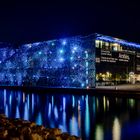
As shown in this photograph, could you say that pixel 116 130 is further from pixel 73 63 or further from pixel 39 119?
pixel 73 63

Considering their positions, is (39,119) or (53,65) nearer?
(39,119)

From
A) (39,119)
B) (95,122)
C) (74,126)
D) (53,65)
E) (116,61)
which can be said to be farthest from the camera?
(53,65)

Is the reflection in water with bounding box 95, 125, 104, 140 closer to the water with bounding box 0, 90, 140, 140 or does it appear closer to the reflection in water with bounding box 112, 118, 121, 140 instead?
the water with bounding box 0, 90, 140, 140

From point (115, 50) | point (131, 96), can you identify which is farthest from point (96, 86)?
point (131, 96)

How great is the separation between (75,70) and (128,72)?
15.0 m

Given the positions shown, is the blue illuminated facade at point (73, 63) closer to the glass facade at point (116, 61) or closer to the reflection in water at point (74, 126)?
the glass facade at point (116, 61)

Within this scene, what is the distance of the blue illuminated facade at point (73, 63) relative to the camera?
60438mm

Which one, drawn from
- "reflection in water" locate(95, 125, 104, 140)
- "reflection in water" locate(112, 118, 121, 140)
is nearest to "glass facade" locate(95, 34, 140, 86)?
"reflection in water" locate(112, 118, 121, 140)

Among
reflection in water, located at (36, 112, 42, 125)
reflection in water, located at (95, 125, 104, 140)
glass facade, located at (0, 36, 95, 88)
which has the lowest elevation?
reflection in water, located at (95, 125, 104, 140)

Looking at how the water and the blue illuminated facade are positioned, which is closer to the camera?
the water

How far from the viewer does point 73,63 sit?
206ft

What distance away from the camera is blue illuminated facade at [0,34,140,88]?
60.4 metres

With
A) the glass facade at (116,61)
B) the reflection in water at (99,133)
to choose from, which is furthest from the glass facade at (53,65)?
the reflection in water at (99,133)

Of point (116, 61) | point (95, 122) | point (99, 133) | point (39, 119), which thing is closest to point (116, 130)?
point (99, 133)
